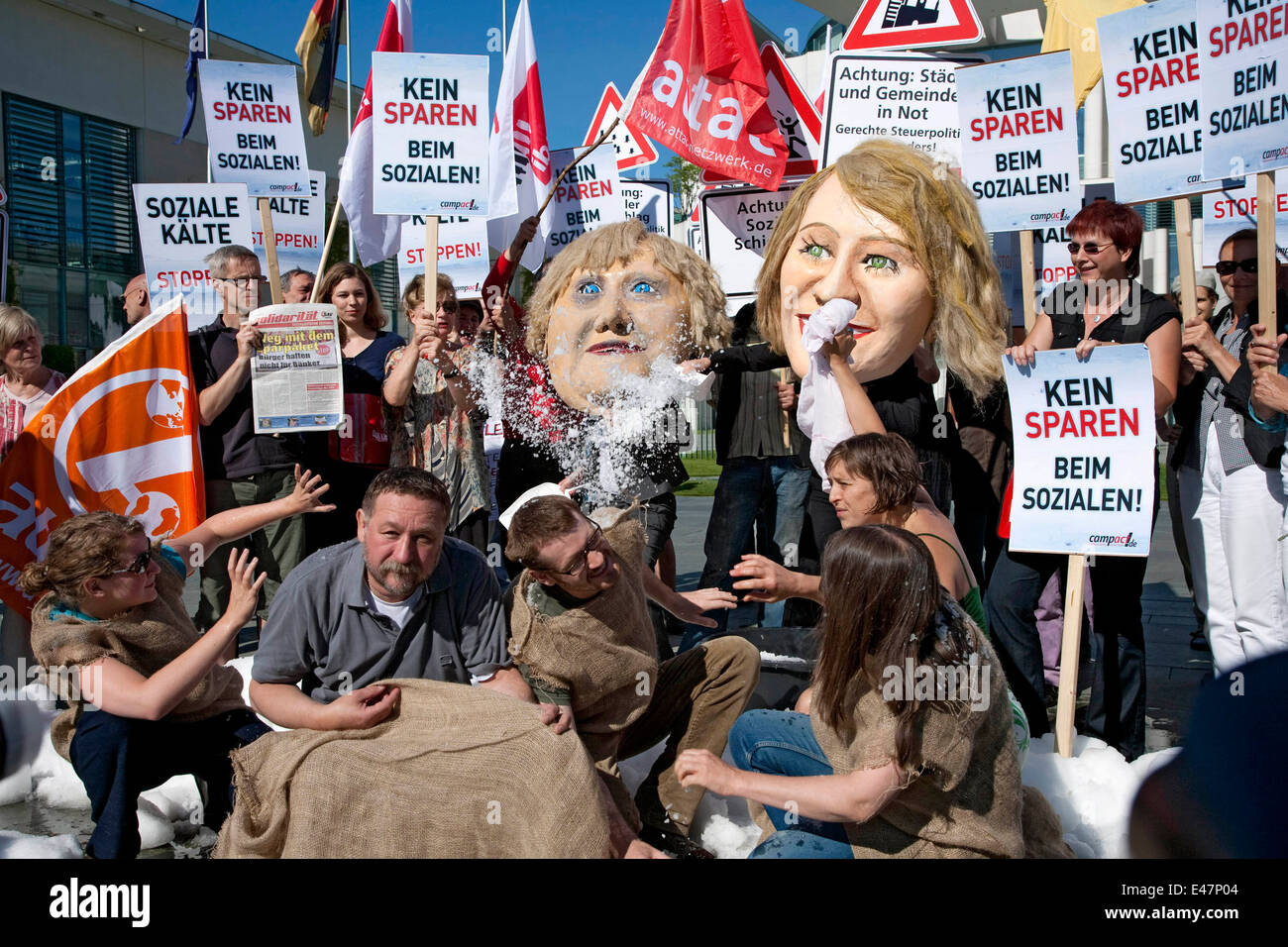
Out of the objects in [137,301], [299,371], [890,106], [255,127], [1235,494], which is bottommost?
[1235,494]

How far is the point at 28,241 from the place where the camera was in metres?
15.7

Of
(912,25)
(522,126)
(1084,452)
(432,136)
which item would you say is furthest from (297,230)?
(1084,452)

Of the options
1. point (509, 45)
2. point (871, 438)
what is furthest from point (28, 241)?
point (871, 438)

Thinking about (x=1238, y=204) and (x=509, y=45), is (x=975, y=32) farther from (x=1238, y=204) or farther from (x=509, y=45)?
(x=509, y=45)

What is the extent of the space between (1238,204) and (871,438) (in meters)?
3.43

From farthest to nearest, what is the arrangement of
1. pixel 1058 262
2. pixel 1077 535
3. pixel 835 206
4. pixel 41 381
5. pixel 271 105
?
pixel 271 105, pixel 1058 262, pixel 41 381, pixel 835 206, pixel 1077 535

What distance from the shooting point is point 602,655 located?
316 cm

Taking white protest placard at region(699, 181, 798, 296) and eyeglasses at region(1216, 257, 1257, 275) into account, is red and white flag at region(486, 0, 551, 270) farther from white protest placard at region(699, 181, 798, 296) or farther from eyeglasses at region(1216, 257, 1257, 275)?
eyeglasses at region(1216, 257, 1257, 275)

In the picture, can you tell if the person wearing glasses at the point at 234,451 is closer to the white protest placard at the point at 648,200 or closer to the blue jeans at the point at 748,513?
the blue jeans at the point at 748,513

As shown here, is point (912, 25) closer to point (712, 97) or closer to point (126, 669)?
point (712, 97)

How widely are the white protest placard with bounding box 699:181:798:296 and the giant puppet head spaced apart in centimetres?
124

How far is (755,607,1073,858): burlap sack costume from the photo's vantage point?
8.16 ft

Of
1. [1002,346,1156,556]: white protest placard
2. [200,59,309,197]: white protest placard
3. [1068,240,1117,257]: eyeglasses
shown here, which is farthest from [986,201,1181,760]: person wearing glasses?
[200,59,309,197]: white protest placard

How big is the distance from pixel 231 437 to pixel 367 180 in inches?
109
